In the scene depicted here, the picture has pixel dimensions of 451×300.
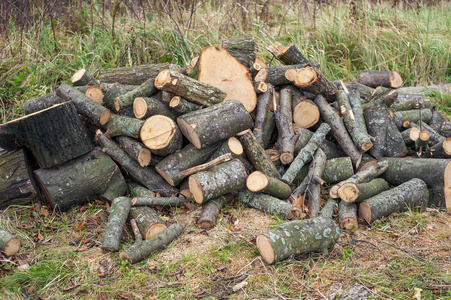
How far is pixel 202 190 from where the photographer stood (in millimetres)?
3475

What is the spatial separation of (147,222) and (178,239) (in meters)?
0.31

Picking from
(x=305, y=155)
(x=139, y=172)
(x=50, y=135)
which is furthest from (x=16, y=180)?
(x=305, y=155)

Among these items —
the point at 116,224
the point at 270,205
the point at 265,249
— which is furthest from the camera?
the point at 270,205

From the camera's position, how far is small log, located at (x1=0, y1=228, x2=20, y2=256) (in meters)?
3.08

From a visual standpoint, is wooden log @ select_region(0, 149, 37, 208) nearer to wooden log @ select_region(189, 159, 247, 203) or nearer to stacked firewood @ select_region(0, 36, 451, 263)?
stacked firewood @ select_region(0, 36, 451, 263)

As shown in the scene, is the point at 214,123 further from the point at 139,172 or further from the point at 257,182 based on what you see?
the point at 139,172

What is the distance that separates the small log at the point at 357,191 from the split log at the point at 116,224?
6.57ft

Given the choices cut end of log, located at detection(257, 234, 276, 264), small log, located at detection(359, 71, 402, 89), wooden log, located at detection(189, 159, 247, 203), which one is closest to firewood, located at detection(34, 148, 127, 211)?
wooden log, located at detection(189, 159, 247, 203)

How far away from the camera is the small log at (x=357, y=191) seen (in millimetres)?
3510

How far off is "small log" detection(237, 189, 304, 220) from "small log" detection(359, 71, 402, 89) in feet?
10.1

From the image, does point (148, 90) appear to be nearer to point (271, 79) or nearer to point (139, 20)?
point (271, 79)

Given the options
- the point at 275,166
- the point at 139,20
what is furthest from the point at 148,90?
the point at 139,20

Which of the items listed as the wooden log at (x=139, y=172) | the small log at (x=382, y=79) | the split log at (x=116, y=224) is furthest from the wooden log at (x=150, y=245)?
the small log at (x=382, y=79)

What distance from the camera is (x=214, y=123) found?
146 inches
